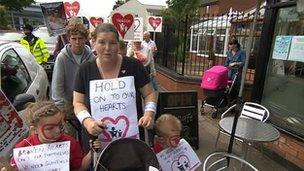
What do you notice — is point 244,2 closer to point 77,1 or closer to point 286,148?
point 77,1

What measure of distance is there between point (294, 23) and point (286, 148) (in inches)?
71.3

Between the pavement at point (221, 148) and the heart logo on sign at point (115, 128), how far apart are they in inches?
83.6

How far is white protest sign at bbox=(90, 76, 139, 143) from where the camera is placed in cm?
262

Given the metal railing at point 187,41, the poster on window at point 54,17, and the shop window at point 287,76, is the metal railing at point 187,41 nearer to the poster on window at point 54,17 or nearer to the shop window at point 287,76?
the shop window at point 287,76

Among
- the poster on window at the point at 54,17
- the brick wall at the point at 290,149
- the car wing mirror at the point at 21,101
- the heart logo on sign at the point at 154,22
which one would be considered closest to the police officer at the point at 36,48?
the poster on window at the point at 54,17

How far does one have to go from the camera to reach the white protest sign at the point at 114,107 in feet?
8.61

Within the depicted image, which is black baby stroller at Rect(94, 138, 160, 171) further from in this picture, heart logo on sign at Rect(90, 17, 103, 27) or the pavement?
heart logo on sign at Rect(90, 17, 103, 27)

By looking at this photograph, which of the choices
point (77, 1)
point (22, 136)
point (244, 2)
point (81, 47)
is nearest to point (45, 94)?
point (81, 47)

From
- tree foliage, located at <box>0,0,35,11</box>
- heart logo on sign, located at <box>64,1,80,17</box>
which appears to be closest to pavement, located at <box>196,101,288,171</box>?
heart logo on sign, located at <box>64,1,80,17</box>

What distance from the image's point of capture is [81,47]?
383 cm

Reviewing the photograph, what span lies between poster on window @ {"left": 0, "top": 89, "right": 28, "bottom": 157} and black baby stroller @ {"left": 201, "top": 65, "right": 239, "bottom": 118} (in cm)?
523

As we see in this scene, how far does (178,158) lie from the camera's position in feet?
9.84

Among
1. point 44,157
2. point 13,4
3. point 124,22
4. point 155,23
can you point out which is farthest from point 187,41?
point 13,4

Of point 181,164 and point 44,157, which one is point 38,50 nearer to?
point 181,164
